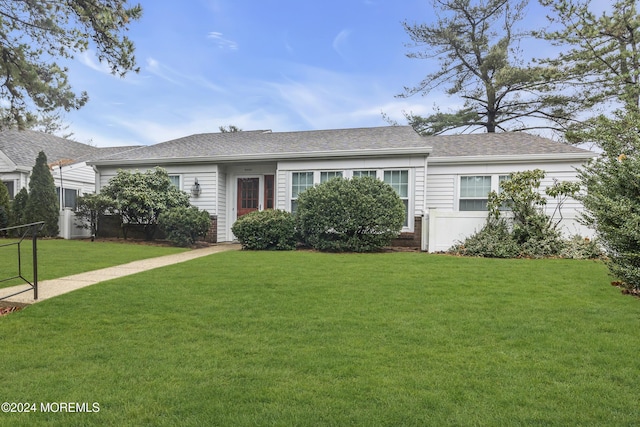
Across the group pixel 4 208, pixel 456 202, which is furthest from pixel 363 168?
pixel 4 208

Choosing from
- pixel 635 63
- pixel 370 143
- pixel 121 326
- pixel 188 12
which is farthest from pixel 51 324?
pixel 635 63

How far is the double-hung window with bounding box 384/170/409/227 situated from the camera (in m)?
11.5

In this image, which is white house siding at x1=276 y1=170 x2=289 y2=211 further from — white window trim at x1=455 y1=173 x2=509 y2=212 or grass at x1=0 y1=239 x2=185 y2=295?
white window trim at x1=455 y1=173 x2=509 y2=212

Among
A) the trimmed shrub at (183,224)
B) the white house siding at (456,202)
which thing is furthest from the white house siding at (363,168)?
the trimmed shrub at (183,224)

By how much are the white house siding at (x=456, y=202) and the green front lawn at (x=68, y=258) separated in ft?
23.7

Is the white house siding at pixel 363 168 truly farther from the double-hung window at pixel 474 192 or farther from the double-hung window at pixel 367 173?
the double-hung window at pixel 474 192

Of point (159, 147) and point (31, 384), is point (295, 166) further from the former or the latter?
point (31, 384)

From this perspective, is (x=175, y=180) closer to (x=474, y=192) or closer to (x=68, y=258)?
(x=68, y=258)

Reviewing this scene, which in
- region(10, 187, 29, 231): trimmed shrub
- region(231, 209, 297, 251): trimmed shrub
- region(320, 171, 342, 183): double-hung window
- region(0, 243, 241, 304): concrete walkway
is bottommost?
region(0, 243, 241, 304): concrete walkway

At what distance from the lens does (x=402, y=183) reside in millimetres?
11516

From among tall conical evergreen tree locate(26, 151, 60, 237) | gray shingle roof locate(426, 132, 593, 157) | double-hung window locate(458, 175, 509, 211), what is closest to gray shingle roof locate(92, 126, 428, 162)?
gray shingle roof locate(426, 132, 593, 157)

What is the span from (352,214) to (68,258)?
6749 mm

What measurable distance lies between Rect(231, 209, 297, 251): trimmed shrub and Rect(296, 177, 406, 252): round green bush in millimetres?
653

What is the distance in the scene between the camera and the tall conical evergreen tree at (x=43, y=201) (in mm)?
13297
